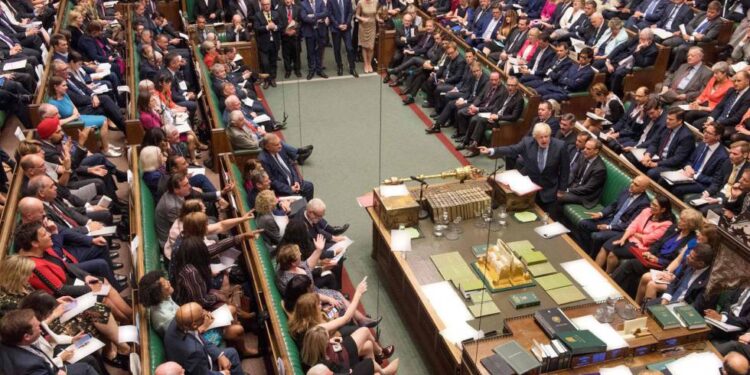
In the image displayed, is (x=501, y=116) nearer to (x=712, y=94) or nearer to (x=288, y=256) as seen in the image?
(x=712, y=94)

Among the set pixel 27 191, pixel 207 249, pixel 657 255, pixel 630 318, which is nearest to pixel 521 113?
pixel 657 255

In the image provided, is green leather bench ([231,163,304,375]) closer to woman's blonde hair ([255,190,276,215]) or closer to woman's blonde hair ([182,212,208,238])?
woman's blonde hair ([255,190,276,215])

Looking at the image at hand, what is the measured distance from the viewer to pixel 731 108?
21.7ft

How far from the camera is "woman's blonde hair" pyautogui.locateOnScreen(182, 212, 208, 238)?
4070mm

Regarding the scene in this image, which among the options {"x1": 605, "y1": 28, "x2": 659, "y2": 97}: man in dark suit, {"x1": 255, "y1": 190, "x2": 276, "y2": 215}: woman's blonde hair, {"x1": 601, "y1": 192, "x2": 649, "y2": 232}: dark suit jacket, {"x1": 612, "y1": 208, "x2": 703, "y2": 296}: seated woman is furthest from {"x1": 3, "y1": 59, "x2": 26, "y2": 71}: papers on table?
{"x1": 605, "y1": 28, "x2": 659, "y2": 97}: man in dark suit

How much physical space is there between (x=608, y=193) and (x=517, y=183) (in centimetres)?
100

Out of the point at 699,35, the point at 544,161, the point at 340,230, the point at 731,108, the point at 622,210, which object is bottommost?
the point at 340,230

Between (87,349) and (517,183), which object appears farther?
(517,183)

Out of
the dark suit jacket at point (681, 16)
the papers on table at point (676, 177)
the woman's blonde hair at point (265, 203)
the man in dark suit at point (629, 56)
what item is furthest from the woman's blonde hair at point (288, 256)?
the dark suit jacket at point (681, 16)

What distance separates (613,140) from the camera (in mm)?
6746

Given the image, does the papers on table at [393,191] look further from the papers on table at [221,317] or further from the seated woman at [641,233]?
the papers on table at [221,317]

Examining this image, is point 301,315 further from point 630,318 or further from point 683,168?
point 683,168

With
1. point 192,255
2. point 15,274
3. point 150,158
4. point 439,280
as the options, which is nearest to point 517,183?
point 439,280

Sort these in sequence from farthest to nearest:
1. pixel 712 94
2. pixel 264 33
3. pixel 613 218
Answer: pixel 264 33
pixel 712 94
pixel 613 218
